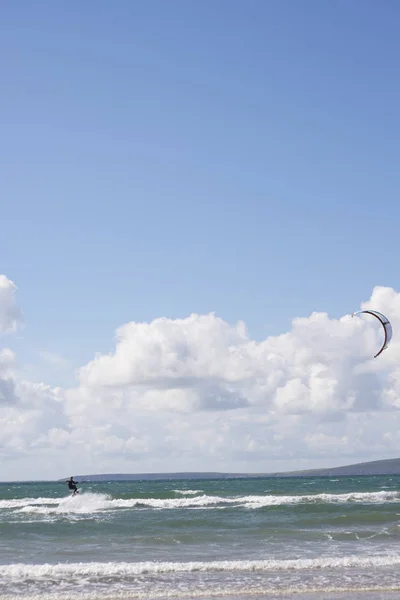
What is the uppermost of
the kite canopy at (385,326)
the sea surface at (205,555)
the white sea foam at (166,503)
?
the kite canopy at (385,326)

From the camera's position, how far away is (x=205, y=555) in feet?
67.5

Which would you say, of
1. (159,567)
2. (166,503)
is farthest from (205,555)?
(166,503)

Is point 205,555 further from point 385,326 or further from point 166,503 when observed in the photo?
point 166,503

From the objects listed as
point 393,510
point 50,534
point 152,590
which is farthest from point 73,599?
point 393,510

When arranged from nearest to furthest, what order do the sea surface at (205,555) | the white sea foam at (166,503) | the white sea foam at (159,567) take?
the sea surface at (205,555)
the white sea foam at (159,567)
the white sea foam at (166,503)

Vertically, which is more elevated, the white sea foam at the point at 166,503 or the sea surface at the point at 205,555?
the sea surface at the point at 205,555

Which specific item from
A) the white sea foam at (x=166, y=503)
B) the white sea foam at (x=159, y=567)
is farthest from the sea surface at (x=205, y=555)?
the white sea foam at (x=166, y=503)

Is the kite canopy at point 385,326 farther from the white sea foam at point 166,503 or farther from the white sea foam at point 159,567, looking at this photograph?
the white sea foam at point 166,503

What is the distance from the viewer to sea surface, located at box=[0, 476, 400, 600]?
15320mm

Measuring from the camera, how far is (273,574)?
16.9 metres

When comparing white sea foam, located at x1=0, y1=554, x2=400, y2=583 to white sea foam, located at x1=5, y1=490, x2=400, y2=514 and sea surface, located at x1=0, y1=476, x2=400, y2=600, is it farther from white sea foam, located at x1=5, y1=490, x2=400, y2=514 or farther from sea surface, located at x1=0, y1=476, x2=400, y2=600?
white sea foam, located at x1=5, y1=490, x2=400, y2=514

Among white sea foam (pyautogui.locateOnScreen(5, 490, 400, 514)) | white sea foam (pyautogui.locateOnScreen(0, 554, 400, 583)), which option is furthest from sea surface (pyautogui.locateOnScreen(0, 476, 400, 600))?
white sea foam (pyautogui.locateOnScreen(5, 490, 400, 514))

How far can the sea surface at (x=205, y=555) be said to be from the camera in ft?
50.3

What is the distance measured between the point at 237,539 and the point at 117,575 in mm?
8343
